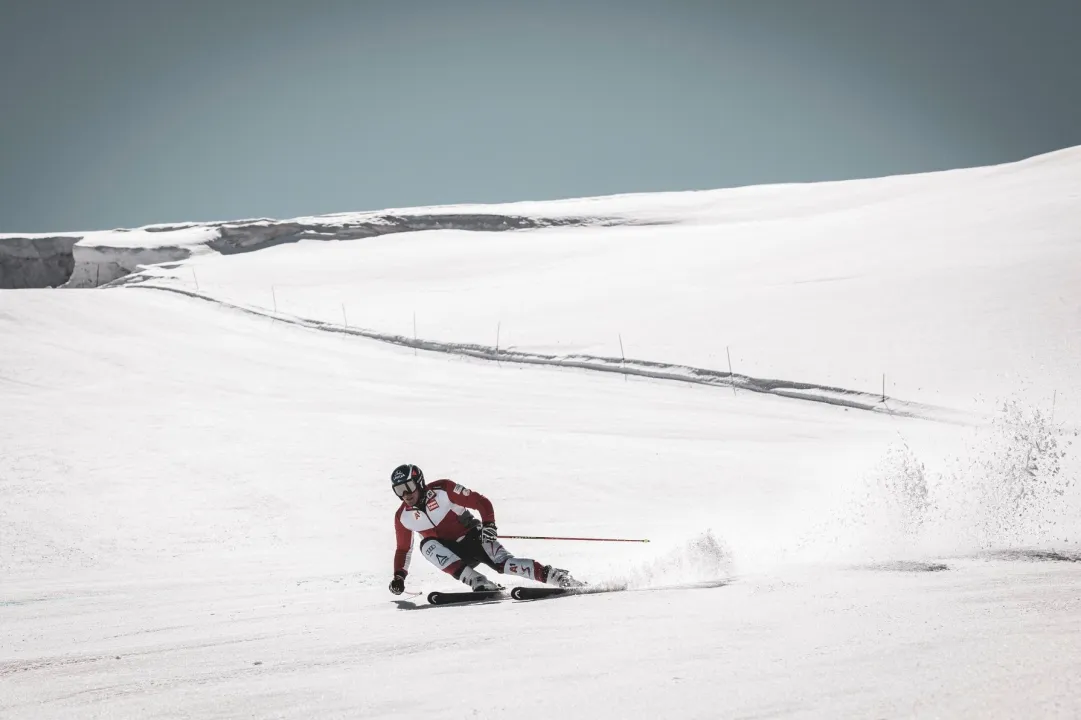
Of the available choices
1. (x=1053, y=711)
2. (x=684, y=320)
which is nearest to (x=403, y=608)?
(x=1053, y=711)

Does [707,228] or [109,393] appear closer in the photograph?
[109,393]

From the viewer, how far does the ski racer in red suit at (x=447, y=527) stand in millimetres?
8398

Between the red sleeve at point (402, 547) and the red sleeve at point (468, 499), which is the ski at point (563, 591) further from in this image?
the red sleeve at point (402, 547)

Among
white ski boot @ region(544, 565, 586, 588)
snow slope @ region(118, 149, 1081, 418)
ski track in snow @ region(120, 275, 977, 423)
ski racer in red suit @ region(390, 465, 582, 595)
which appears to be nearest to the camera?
white ski boot @ region(544, 565, 586, 588)

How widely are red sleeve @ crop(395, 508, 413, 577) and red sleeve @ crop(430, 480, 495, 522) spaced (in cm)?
52

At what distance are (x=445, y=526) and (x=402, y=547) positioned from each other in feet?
1.52

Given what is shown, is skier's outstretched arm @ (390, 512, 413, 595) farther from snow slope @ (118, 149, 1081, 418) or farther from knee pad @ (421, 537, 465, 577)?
snow slope @ (118, 149, 1081, 418)

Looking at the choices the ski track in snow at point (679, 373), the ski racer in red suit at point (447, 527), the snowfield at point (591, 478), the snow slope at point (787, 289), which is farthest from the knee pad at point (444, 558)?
the snow slope at point (787, 289)

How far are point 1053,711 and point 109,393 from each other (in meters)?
17.2

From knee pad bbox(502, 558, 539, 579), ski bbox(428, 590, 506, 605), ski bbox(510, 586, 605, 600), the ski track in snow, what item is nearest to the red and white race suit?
knee pad bbox(502, 558, 539, 579)

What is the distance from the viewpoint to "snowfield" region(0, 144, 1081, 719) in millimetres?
5023

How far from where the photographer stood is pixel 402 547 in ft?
28.3

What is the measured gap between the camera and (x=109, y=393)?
56.6 feet

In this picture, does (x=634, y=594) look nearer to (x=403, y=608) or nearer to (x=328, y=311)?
(x=403, y=608)
